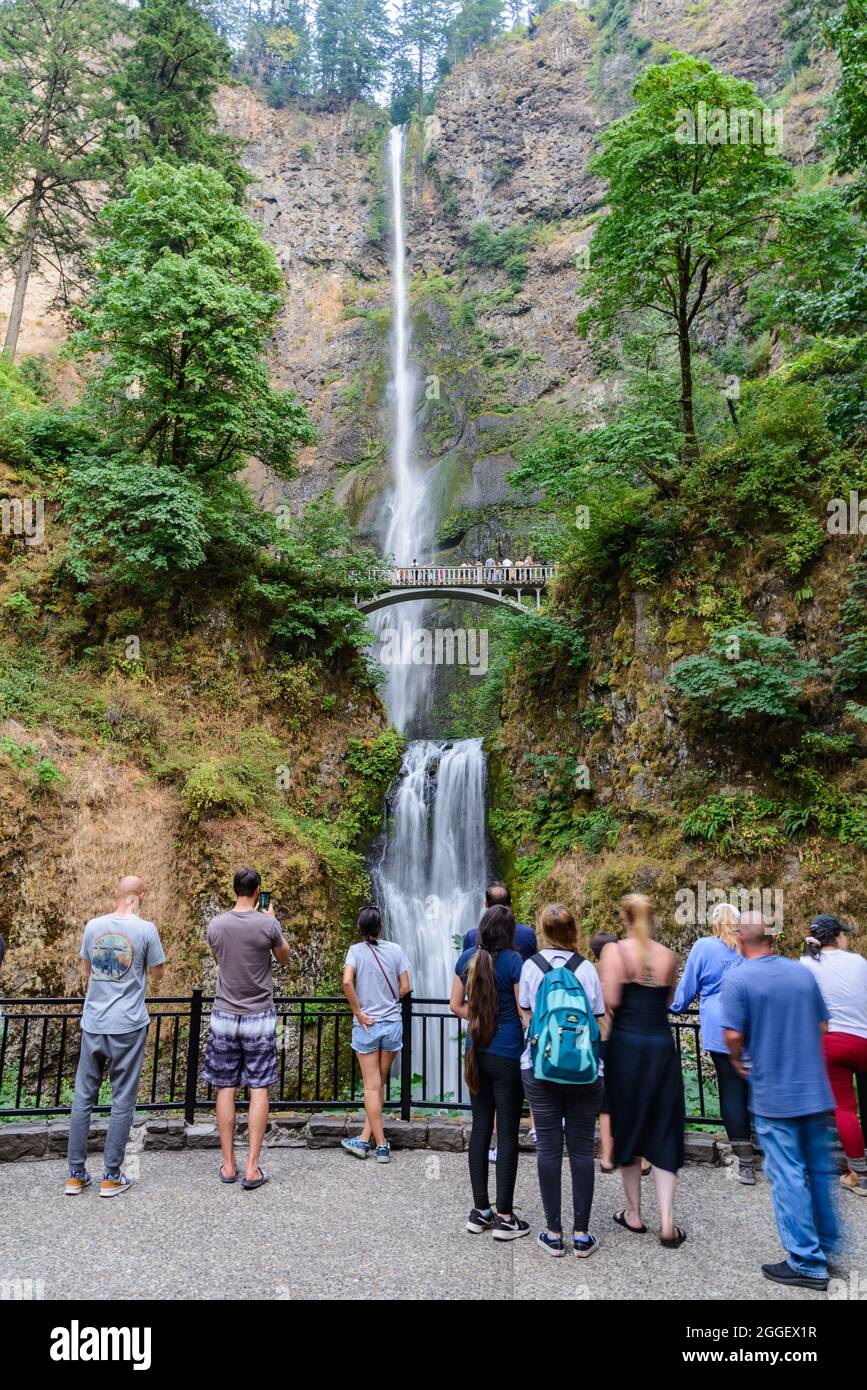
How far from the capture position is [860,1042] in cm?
525

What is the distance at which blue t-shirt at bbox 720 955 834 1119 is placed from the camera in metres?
4.04

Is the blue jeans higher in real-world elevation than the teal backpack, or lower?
lower

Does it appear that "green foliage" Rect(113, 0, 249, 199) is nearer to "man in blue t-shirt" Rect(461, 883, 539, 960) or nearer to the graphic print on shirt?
the graphic print on shirt

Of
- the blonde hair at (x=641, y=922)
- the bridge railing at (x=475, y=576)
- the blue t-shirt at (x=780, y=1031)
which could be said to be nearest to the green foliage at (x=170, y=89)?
the bridge railing at (x=475, y=576)

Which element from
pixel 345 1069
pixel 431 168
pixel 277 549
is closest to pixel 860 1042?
pixel 345 1069

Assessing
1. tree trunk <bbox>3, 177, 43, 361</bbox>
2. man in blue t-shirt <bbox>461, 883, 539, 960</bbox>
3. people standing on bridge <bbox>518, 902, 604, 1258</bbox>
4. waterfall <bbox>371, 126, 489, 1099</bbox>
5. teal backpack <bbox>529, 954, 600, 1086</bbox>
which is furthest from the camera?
tree trunk <bbox>3, 177, 43, 361</bbox>

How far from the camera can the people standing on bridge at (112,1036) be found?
5223 millimetres

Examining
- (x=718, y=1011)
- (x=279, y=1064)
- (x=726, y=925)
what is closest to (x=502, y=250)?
(x=279, y=1064)

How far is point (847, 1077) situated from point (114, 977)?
528 centimetres

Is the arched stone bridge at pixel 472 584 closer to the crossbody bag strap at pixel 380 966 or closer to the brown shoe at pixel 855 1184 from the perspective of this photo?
the crossbody bag strap at pixel 380 966

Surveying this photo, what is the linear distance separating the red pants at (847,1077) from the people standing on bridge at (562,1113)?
205 centimetres

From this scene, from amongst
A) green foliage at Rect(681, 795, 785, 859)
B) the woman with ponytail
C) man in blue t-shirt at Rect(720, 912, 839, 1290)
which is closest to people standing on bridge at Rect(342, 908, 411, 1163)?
the woman with ponytail

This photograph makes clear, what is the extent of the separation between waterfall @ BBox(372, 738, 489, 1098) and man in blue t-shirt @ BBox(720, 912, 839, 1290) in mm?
12623

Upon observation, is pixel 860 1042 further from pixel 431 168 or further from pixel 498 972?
pixel 431 168
